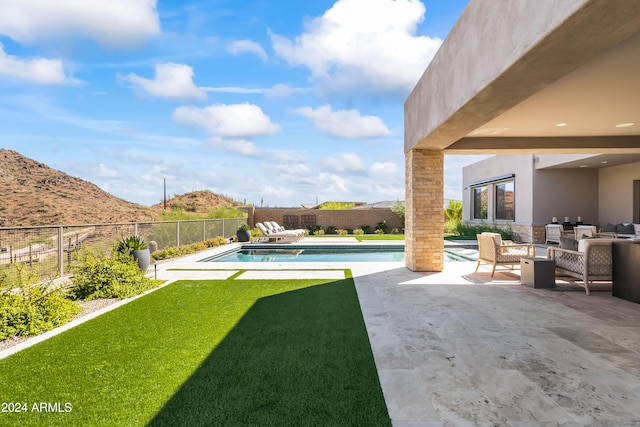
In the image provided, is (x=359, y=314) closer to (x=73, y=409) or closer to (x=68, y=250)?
(x=73, y=409)

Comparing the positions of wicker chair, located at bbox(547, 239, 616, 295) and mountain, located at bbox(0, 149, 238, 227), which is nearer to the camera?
wicker chair, located at bbox(547, 239, 616, 295)

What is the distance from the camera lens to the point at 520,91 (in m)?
3.72

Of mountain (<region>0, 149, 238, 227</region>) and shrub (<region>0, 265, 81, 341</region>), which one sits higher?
mountain (<region>0, 149, 238, 227</region>)

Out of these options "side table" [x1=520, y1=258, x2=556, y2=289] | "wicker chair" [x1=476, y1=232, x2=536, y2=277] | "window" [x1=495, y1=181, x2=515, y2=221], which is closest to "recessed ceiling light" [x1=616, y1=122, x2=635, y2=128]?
"wicker chair" [x1=476, y1=232, x2=536, y2=277]

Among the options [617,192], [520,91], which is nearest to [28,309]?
[520,91]

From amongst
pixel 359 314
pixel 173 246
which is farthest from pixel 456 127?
pixel 173 246

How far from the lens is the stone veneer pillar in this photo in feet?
24.2

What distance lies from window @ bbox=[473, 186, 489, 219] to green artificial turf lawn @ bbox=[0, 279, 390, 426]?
49.7 ft

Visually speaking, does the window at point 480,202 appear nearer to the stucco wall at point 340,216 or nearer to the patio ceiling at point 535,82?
the stucco wall at point 340,216

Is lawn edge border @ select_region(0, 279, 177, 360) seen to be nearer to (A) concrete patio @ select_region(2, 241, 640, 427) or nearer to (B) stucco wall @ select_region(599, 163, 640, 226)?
(A) concrete patio @ select_region(2, 241, 640, 427)

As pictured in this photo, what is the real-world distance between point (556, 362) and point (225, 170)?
42.0 m

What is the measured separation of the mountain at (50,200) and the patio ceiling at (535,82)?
31.7 meters

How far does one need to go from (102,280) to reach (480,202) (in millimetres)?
17219

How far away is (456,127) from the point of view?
209 inches
